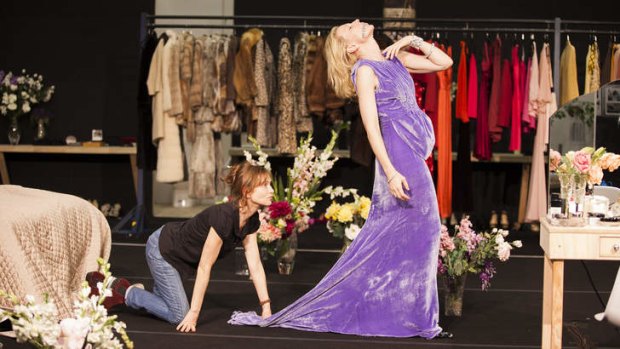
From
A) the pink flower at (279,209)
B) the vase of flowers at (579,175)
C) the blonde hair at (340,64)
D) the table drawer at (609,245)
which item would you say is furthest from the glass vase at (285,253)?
the table drawer at (609,245)

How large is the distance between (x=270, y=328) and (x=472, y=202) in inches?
143

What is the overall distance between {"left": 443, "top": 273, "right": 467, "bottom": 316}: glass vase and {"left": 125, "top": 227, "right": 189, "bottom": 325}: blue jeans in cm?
125

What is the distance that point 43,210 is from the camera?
15.5 ft

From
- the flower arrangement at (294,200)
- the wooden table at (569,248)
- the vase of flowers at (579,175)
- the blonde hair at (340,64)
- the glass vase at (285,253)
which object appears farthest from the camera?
the glass vase at (285,253)

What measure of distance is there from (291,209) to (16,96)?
3.77 meters

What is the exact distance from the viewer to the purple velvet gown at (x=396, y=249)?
439cm

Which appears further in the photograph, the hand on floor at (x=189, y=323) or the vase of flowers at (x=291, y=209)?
the vase of flowers at (x=291, y=209)

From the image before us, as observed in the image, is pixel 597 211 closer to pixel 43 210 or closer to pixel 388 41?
pixel 43 210

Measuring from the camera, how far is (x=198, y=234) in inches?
180

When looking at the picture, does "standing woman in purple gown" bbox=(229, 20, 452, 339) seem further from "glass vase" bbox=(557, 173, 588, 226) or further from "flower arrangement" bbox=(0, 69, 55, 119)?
"flower arrangement" bbox=(0, 69, 55, 119)

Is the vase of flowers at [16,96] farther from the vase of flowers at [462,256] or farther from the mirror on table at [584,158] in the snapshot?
the mirror on table at [584,158]

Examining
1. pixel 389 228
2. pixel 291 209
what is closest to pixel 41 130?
pixel 291 209

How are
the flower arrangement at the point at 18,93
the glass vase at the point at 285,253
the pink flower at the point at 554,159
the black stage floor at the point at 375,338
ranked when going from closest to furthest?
the pink flower at the point at 554,159 < the black stage floor at the point at 375,338 < the glass vase at the point at 285,253 < the flower arrangement at the point at 18,93

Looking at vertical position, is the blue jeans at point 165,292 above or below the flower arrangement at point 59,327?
below
